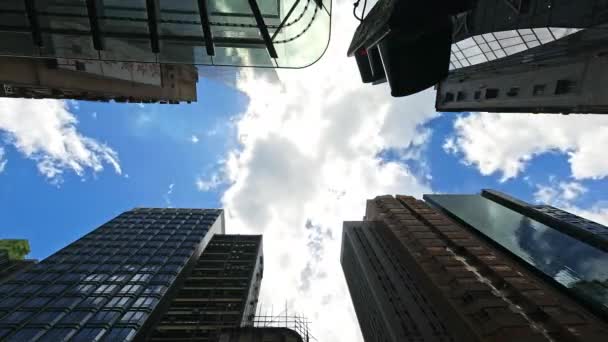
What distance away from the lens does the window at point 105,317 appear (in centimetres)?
3944

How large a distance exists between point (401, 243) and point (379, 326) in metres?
13.8

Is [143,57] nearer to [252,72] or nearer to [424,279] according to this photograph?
[252,72]

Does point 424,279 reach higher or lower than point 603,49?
lower

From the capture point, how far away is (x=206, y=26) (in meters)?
8.28

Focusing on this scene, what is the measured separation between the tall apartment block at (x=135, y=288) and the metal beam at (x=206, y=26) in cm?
1712

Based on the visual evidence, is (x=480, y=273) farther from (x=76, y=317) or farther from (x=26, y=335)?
(x=26, y=335)

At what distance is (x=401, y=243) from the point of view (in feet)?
169

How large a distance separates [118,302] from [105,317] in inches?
144

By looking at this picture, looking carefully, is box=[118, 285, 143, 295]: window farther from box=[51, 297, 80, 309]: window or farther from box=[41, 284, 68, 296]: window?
box=[41, 284, 68, 296]: window

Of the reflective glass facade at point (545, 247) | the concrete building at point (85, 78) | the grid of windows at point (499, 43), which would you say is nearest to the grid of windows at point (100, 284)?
the concrete building at point (85, 78)

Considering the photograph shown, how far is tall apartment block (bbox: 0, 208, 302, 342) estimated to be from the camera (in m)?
39.0

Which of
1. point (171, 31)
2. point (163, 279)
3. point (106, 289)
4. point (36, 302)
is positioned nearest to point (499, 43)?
point (171, 31)

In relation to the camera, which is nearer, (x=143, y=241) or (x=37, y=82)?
(x=37, y=82)

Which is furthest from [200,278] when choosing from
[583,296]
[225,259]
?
[583,296]
